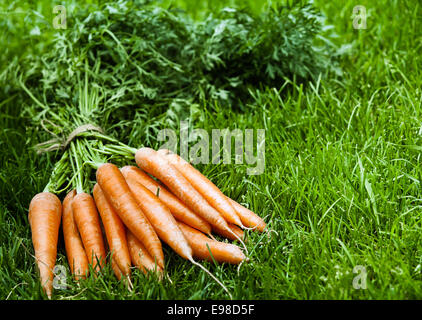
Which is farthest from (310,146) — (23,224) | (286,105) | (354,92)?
(23,224)

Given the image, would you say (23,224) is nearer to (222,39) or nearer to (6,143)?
(6,143)

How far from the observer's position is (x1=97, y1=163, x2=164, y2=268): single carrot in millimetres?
1918

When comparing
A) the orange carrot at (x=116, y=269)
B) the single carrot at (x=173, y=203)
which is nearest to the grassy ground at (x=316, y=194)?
the orange carrot at (x=116, y=269)

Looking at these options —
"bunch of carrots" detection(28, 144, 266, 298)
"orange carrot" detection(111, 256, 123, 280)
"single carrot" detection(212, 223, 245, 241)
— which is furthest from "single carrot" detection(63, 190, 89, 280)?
"single carrot" detection(212, 223, 245, 241)

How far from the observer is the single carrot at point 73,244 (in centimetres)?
187

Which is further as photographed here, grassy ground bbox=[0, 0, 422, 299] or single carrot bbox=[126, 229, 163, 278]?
single carrot bbox=[126, 229, 163, 278]

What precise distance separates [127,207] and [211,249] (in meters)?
0.40

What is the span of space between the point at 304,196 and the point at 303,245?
259 mm

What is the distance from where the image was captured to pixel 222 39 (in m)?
3.04

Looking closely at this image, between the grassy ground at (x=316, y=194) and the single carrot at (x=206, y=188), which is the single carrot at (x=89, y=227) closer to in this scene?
the grassy ground at (x=316, y=194)

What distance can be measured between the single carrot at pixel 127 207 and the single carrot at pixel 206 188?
0.26m

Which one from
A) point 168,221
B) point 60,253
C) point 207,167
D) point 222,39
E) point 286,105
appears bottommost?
point 60,253

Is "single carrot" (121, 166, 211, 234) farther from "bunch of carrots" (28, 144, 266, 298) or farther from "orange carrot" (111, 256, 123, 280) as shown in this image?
"orange carrot" (111, 256, 123, 280)

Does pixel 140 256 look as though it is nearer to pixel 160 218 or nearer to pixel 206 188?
pixel 160 218
